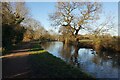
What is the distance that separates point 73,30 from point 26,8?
53.9ft

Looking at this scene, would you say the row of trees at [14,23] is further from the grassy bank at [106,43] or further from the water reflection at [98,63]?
the grassy bank at [106,43]

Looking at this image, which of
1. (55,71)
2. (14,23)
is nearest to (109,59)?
(55,71)

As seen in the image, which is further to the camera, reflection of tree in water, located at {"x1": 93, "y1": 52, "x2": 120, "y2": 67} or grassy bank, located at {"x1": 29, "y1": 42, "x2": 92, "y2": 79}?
reflection of tree in water, located at {"x1": 93, "y1": 52, "x2": 120, "y2": 67}

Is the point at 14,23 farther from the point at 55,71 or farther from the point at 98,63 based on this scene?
the point at 55,71

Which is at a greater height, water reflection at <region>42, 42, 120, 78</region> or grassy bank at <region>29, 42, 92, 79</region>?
grassy bank at <region>29, 42, 92, 79</region>

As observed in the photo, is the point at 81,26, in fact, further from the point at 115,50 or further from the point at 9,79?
the point at 9,79

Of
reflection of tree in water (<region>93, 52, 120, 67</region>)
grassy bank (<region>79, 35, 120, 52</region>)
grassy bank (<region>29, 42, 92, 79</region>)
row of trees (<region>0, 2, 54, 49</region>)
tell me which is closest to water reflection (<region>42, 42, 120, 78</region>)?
reflection of tree in water (<region>93, 52, 120, 67</region>)

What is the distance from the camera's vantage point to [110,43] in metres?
28.0

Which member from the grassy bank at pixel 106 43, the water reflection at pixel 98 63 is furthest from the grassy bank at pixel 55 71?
the grassy bank at pixel 106 43

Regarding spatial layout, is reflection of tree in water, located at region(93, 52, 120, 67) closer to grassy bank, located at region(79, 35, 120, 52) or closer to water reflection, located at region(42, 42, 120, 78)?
water reflection, located at region(42, 42, 120, 78)

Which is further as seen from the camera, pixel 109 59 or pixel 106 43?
pixel 106 43

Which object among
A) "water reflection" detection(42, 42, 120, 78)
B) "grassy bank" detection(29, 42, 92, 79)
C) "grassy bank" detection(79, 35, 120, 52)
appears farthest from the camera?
"grassy bank" detection(79, 35, 120, 52)

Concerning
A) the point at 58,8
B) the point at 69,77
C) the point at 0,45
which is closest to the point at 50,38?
the point at 58,8

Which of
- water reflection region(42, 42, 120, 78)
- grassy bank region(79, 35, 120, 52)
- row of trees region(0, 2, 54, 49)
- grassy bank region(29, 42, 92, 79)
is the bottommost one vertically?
water reflection region(42, 42, 120, 78)
